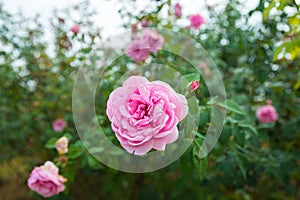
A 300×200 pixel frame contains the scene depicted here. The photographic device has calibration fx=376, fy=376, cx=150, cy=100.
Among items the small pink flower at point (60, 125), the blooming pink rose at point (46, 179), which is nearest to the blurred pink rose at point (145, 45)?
the blooming pink rose at point (46, 179)

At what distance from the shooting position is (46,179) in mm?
1105

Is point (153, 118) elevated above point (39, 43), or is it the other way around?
point (39, 43)

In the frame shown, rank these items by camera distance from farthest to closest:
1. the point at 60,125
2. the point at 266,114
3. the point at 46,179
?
the point at 60,125 → the point at 266,114 → the point at 46,179

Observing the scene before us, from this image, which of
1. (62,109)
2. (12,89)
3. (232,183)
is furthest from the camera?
(62,109)

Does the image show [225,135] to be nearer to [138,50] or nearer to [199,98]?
[199,98]

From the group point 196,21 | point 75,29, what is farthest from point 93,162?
point 196,21

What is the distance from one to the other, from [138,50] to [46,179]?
0.51 metres

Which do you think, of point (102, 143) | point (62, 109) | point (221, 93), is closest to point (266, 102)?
point (221, 93)

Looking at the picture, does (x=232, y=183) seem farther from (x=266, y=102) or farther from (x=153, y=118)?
(x=153, y=118)

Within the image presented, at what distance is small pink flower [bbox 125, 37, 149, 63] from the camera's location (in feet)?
4.10

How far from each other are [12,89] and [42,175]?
3.52 feet

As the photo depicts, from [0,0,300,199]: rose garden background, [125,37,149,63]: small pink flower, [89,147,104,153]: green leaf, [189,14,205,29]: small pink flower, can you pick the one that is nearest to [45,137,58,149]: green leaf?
[0,0,300,199]: rose garden background

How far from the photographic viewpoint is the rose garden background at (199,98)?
4.23 feet

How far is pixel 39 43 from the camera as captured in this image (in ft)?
7.04
